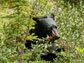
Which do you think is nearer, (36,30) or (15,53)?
(15,53)

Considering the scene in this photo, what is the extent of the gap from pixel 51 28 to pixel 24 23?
6.67ft

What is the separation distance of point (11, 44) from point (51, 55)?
135 inches

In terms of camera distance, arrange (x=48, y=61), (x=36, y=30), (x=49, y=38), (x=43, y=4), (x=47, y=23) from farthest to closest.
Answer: (x=43, y=4) < (x=48, y=61) < (x=36, y=30) < (x=47, y=23) < (x=49, y=38)

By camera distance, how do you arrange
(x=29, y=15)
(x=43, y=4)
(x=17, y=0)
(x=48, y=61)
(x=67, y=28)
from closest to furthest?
(x=17, y=0)
(x=29, y=15)
(x=48, y=61)
(x=67, y=28)
(x=43, y=4)

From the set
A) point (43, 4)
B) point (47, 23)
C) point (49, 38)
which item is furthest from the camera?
point (43, 4)

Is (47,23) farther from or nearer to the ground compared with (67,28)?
farther from the ground

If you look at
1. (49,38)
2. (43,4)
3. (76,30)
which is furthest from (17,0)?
(43,4)

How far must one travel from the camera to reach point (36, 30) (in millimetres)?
6219

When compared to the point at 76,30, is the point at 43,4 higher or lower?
higher

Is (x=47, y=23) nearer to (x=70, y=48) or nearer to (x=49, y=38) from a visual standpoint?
(x=49, y=38)

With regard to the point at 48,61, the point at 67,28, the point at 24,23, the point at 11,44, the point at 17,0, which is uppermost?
the point at 17,0

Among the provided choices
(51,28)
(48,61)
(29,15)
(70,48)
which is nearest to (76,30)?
(70,48)

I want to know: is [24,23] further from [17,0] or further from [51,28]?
[51,28]

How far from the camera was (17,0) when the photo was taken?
11.4ft
